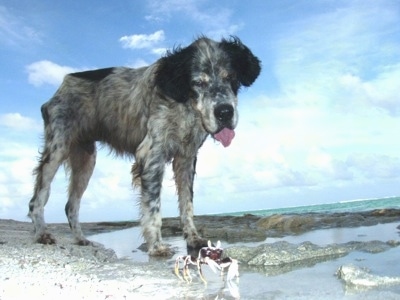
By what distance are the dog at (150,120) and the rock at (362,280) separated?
277 cm

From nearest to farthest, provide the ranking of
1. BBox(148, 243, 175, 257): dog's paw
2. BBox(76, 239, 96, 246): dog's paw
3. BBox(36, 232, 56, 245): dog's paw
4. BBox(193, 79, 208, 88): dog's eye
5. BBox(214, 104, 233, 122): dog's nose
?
BBox(148, 243, 175, 257): dog's paw < BBox(214, 104, 233, 122): dog's nose < BBox(193, 79, 208, 88): dog's eye < BBox(36, 232, 56, 245): dog's paw < BBox(76, 239, 96, 246): dog's paw

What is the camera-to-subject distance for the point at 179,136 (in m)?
6.17

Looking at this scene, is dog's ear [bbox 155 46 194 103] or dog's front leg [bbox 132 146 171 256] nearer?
dog's front leg [bbox 132 146 171 256]

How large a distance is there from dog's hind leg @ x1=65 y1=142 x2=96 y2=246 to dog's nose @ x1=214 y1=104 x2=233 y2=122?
2997mm

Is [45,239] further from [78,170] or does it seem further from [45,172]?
[78,170]

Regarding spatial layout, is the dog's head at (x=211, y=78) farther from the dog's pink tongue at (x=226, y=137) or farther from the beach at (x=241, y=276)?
the beach at (x=241, y=276)

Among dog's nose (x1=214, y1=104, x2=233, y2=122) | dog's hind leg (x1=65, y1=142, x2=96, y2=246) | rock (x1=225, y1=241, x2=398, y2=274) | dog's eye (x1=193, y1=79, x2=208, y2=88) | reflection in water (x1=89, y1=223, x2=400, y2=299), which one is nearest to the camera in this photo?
reflection in water (x1=89, y1=223, x2=400, y2=299)

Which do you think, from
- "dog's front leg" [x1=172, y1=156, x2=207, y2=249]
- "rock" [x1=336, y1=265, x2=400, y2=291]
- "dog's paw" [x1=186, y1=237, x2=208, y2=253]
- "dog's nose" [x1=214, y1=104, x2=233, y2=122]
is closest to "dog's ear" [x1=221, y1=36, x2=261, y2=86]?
"dog's nose" [x1=214, y1=104, x2=233, y2=122]

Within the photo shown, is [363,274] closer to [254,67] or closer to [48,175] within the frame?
[254,67]

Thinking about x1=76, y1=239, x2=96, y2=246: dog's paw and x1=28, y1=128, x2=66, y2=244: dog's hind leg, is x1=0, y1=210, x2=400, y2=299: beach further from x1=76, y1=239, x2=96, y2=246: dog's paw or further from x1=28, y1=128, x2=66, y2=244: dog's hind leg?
x1=28, y1=128, x2=66, y2=244: dog's hind leg

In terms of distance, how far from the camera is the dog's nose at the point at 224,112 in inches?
221

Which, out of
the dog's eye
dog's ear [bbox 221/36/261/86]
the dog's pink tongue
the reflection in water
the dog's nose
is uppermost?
dog's ear [bbox 221/36/261/86]

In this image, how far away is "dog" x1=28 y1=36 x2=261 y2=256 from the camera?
5.86 meters

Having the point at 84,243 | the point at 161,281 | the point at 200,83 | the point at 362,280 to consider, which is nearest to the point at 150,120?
the point at 200,83
